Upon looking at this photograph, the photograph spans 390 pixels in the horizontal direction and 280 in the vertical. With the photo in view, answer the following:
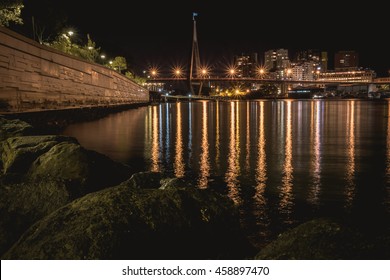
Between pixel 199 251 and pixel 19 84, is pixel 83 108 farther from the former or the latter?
pixel 199 251

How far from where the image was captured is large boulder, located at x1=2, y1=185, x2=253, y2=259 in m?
3.30

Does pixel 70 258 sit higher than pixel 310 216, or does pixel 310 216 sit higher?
pixel 70 258

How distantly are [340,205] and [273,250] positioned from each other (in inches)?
163

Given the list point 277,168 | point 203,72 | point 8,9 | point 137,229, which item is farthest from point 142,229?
point 203,72

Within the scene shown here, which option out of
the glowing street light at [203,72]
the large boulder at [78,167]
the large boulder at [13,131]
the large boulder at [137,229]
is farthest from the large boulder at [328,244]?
the glowing street light at [203,72]

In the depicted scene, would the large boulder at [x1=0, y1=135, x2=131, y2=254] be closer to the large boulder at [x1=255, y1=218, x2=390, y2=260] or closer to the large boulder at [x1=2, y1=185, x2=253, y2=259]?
the large boulder at [x1=2, y1=185, x2=253, y2=259]

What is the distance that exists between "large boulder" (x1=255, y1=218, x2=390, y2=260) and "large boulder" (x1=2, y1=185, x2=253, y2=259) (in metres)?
0.81

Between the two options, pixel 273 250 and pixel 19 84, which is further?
pixel 19 84

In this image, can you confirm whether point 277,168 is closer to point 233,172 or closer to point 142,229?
point 233,172

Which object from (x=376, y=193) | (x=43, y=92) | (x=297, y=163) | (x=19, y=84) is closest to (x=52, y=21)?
(x=43, y=92)

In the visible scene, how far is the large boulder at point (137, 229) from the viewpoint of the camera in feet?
10.8

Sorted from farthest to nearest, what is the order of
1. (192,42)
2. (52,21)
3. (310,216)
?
(192,42) → (52,21) → (310,216)

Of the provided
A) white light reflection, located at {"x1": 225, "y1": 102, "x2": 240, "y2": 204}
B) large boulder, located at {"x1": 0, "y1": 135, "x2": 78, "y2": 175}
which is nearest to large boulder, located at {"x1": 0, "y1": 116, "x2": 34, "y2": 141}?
large boulder, located at {"x1": 0, "y1": 135, "x2": 78, "y2": 175}

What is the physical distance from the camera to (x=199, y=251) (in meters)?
3.94
